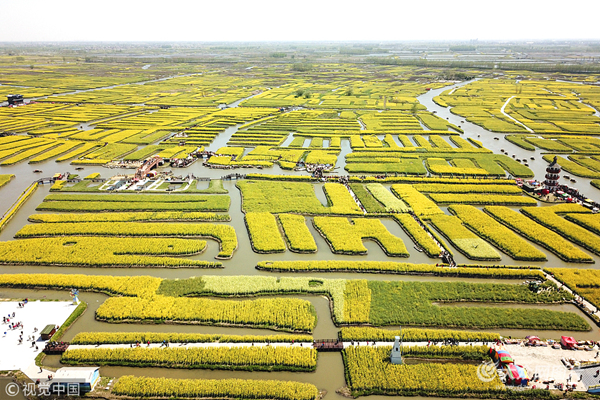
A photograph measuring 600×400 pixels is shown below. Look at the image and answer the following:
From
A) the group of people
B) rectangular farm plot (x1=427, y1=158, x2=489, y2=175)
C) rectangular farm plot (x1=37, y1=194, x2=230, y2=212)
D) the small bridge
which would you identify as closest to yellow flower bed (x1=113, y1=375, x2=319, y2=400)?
the small bridge

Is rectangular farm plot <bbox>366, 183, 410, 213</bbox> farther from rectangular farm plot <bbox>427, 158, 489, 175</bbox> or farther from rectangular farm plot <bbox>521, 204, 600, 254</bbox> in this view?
rectangular farm plot <bbox>521, 204, 600, 254</bbox>

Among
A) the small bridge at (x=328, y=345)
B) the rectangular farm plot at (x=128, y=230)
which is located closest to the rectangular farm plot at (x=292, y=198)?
the rectangular farm plot at (x=128, y=230)

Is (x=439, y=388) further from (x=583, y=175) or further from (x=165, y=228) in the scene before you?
(x=583, y=175)

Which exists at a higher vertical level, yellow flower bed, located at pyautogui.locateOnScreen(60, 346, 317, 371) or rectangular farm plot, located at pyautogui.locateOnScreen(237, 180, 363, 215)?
rectangular farm plot, located at pyautogui.locateOnScreen(237, 180, 363, 215)

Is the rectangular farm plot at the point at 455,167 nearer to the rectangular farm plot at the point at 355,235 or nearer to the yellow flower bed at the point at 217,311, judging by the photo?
the rectangular farm plot at the point at 355,235

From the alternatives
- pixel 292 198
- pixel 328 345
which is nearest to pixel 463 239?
pixel 328 345

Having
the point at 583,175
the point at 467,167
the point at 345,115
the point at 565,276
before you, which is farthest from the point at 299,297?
the point at 345,115
